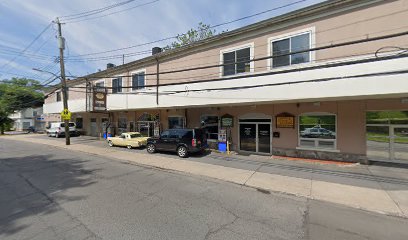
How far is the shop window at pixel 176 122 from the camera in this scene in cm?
1535

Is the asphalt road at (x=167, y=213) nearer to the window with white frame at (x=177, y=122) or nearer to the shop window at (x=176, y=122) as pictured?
the window with white frame at (x=177, y=122)

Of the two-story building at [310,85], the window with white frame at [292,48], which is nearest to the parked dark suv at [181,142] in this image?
the two-story building at [310,85]

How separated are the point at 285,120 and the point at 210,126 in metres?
5.08

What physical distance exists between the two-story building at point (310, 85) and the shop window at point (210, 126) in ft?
0.24

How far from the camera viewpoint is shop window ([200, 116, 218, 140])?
535 inches

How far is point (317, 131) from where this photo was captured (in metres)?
10.2

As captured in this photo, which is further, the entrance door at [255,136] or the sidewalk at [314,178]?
the entrance door at [255,136]

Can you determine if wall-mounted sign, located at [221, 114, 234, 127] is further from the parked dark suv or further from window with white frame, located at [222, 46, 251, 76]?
window with white frame, located at [222, 46, 251, 76]

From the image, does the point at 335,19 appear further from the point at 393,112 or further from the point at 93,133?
Result: the point at 93,133

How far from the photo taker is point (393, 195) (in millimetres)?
5773

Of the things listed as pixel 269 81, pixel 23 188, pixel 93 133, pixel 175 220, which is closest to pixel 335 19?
pixel 269 81

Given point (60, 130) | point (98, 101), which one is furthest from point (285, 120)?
point (60, 130)

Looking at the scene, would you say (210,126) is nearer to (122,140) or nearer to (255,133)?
(255,133)

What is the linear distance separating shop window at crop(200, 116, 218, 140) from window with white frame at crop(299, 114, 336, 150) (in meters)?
5.38
